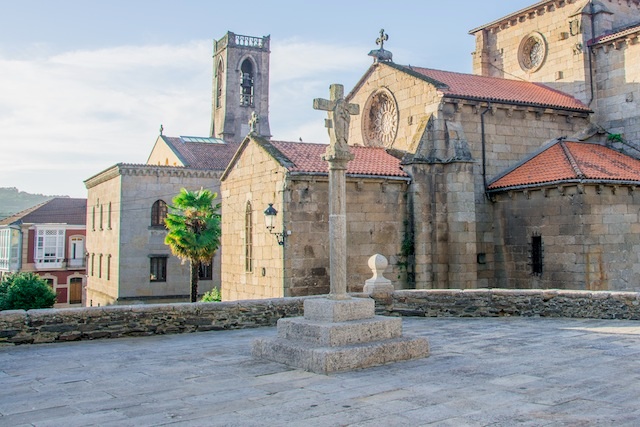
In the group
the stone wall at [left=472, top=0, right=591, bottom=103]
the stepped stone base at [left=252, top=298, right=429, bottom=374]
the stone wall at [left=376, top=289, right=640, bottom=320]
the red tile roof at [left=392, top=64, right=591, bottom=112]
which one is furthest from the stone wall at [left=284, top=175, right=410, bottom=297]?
the stone wall at [left=472, top=0, right=591, bottom=103]

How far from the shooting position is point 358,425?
542 centimetres

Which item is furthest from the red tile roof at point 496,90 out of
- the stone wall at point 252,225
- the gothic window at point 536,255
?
the stone wall at point 252,225

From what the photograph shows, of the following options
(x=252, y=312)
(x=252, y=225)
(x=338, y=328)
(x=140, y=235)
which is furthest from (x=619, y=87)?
(x=140, y=235)

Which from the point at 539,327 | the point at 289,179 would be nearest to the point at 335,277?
the point at 539,327

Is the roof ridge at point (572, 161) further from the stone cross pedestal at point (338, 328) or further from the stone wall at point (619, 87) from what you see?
the stone cross pedestal at point (338, 328)

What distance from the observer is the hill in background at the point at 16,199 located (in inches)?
4847

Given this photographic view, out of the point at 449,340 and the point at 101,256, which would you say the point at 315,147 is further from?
the point at 101,256

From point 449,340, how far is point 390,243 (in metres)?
7.66

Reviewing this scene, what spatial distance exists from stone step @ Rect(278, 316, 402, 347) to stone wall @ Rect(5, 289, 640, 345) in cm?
316

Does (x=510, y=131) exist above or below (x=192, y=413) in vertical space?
above

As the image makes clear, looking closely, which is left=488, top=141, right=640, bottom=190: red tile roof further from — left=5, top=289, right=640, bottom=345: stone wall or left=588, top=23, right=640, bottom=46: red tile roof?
left=5, top=289, right=640, bottom=345: stone wall

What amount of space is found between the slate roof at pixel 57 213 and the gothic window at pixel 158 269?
46.9 ft

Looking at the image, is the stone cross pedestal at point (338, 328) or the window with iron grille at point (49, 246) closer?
the stone cross pedestal at point (338, 328)

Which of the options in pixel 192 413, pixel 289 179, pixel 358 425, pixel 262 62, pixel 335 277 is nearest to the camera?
pixel 358 425
